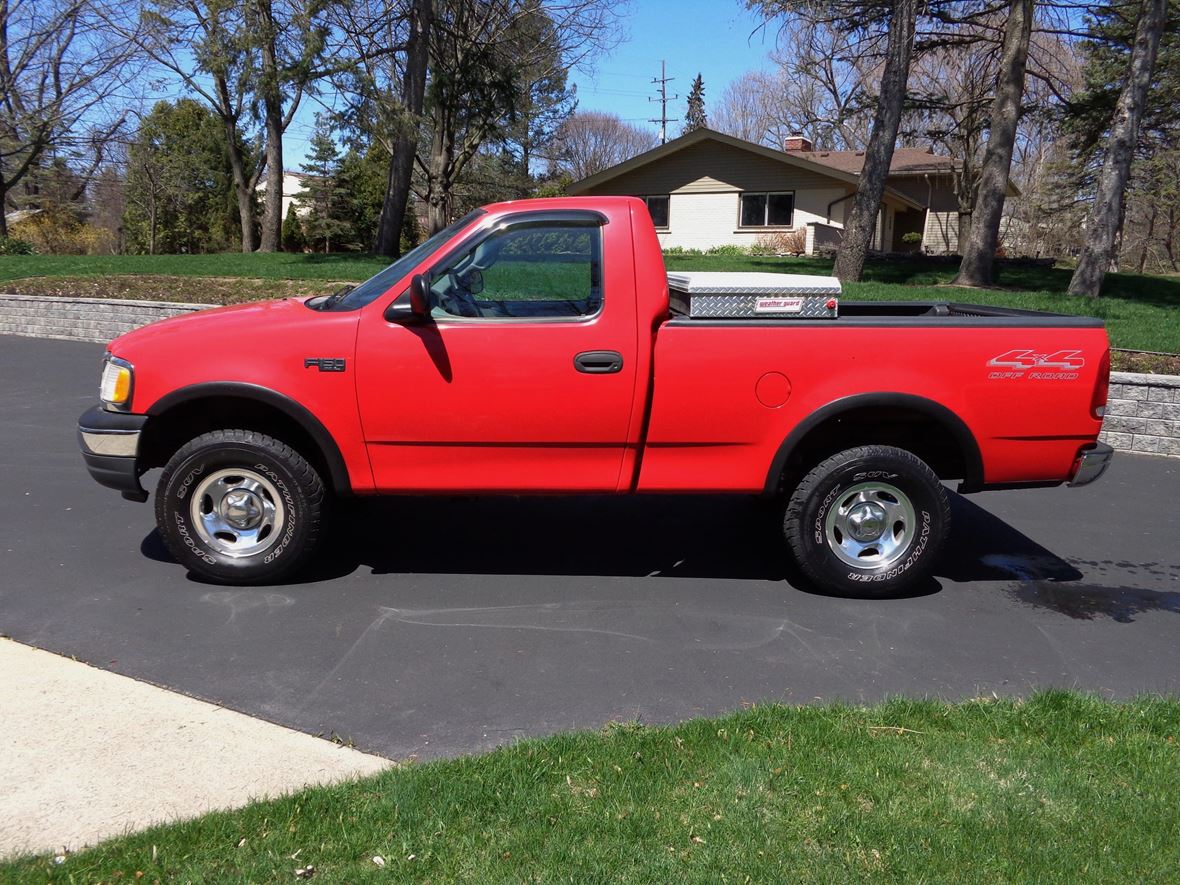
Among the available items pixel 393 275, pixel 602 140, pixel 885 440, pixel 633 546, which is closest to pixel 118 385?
pixel 393 275

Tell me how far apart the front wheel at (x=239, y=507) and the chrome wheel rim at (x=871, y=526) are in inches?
110

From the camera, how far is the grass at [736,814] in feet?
9.58

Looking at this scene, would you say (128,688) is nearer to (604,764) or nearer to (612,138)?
(604,764)

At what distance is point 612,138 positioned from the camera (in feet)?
235

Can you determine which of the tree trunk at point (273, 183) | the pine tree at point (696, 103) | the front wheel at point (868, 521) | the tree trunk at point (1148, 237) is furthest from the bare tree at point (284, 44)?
the pine tree at point (696, 103)

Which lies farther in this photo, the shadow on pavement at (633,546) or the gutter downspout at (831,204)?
the gutter downspout at (831,204)

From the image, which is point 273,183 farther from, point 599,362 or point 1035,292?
point 599,362

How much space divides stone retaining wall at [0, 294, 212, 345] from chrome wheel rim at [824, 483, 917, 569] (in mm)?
11747

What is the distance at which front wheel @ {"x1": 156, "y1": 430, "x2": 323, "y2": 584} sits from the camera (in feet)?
16.9

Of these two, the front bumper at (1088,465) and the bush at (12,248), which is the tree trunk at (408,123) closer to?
the bush at (12,248)

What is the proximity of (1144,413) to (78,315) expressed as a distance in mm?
14390

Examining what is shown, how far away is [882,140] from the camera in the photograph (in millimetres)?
16406

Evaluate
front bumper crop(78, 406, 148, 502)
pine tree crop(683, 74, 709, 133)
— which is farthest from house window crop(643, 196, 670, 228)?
pine tree crop(683, 74, 709, 133)

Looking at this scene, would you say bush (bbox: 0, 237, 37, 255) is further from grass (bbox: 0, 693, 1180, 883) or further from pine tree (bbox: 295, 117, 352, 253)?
grass (bbox: 0, 693, 1180, 883)
